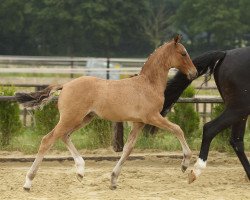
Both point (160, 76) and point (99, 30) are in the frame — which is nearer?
point (160, 76)

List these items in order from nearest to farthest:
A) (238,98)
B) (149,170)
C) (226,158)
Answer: (238,98) < (149,170) < (226,158)

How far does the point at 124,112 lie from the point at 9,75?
1779cm

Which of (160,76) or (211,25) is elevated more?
(160,76)

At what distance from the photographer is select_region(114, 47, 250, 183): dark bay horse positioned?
7.23 metres

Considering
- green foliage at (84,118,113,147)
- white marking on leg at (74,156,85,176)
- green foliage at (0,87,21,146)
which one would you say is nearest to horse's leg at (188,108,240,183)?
Result: white marking on leg at (74,156,85,176)

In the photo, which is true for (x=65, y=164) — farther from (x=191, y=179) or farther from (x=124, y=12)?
(x=124, y=12)

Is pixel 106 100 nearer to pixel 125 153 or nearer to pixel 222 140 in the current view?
pixel 125 153

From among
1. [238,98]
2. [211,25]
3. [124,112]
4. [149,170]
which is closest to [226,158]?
[149,170]

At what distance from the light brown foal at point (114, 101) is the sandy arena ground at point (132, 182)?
0.24 meters

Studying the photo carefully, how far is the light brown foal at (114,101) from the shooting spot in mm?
6750

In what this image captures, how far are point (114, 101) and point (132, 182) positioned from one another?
114cm

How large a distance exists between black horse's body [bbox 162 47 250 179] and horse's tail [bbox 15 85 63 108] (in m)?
1.55

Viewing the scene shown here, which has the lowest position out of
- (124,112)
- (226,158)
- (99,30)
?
(99,30)

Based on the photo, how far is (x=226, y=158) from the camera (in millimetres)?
9328
